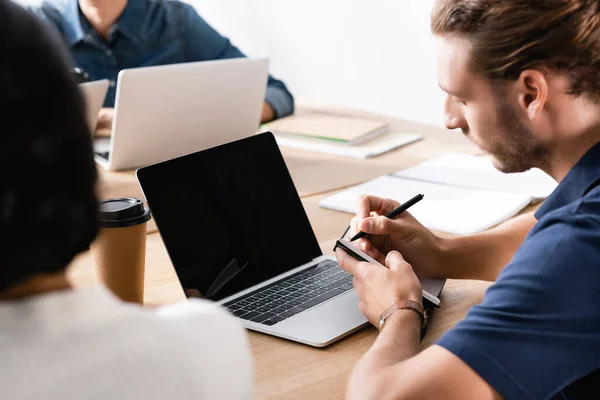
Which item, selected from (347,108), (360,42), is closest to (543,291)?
(347,108)

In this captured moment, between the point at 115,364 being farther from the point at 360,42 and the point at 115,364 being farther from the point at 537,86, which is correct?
the point at 360,42

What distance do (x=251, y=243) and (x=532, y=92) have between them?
20.9 inches

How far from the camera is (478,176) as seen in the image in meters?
2.07

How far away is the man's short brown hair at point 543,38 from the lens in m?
1.17

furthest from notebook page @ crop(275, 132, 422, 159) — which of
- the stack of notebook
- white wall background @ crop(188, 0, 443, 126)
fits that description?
white wall background @ crop(188, 0, 443, 126)

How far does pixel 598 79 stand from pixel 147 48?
2.09 metres

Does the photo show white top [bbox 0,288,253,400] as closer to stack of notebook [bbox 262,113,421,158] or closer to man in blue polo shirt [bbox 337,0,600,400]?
man in blue polo shirt [bbox 337,0,600,400]

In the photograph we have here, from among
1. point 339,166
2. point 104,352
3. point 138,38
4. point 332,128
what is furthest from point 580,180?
point 138,38

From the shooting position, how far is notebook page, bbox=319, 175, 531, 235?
1.74 meters

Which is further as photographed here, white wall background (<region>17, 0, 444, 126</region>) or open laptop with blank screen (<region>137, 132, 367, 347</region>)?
white wall background (<region>17, 0, 444, 126</region>)

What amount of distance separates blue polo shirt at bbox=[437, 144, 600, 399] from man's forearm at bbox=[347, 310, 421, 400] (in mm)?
92

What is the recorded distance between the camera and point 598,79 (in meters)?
1.19

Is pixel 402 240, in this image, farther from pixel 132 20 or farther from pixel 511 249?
pixel 132 20

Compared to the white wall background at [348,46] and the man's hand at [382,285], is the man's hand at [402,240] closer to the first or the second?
the man's hand at [382,285]
